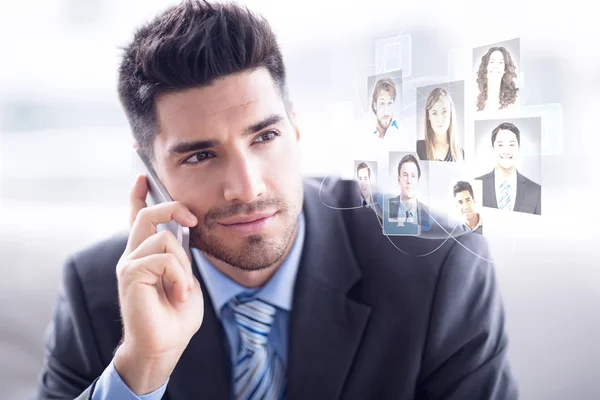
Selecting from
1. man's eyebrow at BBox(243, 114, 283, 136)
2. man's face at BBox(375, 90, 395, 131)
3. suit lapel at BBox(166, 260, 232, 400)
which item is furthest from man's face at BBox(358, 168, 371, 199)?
suit lapel at BBox(166, 260, 232, 400)

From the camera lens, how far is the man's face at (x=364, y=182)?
4.15ft

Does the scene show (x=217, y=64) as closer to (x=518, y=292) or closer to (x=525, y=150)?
(x=525, y=150)

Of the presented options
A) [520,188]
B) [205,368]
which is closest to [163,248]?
[205,368]

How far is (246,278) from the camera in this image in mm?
1355

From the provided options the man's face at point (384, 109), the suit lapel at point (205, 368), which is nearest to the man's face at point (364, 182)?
the man's face at point (384, 109)

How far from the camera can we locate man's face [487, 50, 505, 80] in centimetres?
108

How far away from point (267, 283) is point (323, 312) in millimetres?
142

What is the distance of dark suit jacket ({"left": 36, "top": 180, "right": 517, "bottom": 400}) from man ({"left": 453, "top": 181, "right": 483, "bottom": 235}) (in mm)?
29

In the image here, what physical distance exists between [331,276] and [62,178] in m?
0.67

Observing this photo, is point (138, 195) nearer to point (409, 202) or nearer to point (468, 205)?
point (409, 202)

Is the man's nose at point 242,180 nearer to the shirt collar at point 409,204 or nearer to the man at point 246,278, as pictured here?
the man at point 246,278

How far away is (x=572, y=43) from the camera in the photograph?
3.41 ft

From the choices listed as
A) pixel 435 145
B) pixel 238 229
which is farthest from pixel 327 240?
pixel 435 145

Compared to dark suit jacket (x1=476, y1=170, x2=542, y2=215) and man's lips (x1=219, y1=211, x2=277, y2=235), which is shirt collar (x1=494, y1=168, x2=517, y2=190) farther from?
man's lips (x1=219, y1=211, x2=277, y2=235)
